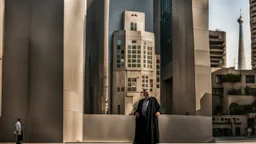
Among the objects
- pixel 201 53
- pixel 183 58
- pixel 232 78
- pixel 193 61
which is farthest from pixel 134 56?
pixel 232 78

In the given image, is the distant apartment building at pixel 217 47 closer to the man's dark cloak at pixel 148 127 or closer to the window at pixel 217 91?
the window at pixel 217 91

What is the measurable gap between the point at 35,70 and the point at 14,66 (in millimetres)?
913

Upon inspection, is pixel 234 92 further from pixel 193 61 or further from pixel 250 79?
pixel 193 61

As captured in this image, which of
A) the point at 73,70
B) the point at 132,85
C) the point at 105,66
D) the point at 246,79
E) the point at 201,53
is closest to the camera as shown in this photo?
the point at 73,70

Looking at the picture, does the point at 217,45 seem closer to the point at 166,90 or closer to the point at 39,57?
the point at 166,90

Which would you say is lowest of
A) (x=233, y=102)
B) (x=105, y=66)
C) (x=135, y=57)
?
(x=233, y=102)

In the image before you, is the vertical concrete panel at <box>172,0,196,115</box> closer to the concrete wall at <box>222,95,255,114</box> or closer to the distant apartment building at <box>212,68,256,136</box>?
the distant apartment building at <box>212,68,256,136</box>

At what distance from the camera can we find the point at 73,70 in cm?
2341

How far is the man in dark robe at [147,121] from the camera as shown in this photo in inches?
425

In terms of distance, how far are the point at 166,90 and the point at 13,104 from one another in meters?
27.8

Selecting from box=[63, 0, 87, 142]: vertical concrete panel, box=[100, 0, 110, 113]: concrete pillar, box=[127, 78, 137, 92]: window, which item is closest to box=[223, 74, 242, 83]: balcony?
box=[127, 78, 137, 92]: window

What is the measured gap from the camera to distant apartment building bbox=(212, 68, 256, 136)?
7256 centimetres

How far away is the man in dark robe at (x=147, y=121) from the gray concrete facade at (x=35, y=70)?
1135 centimetres

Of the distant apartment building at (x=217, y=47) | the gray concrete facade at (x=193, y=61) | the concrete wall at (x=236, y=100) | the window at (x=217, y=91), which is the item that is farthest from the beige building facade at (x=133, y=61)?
the distant apartment building at (x=217, y=47)
